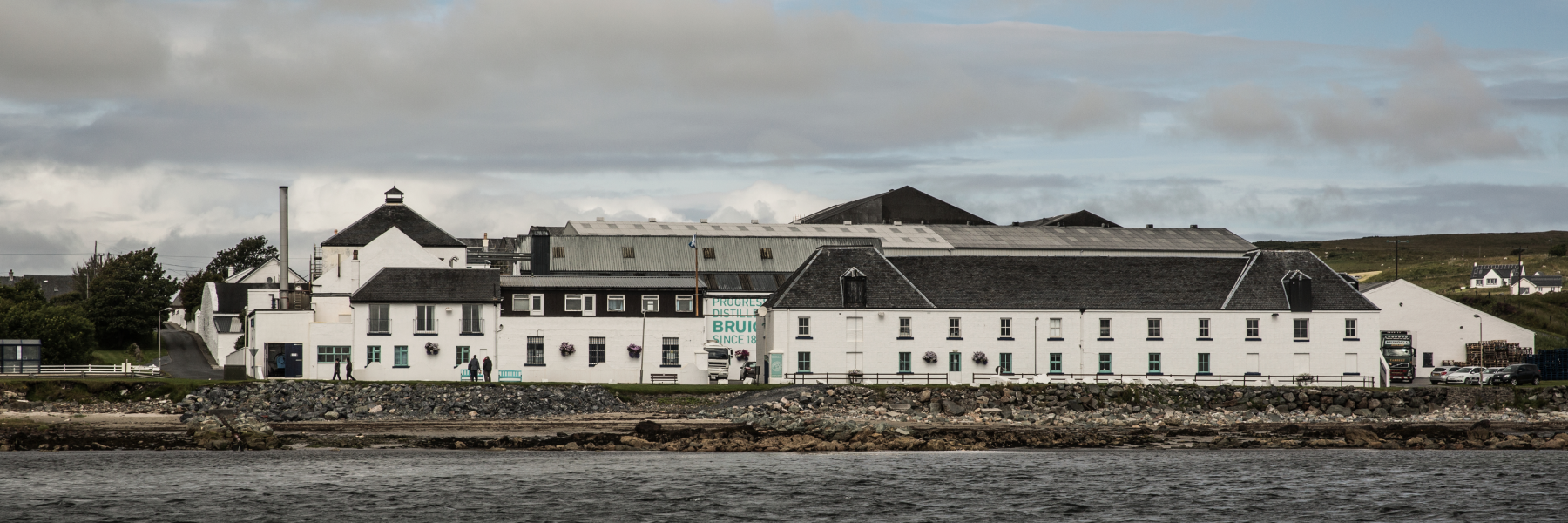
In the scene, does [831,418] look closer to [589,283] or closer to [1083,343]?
[1083,343]

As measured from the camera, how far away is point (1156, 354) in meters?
65.5

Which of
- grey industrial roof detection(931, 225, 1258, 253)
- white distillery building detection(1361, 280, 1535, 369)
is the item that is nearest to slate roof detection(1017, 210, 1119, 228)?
grey industrial roof detection(931, 225, 1258, 253)

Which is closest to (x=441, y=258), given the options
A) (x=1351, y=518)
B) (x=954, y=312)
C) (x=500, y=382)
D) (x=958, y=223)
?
(x=500, y=382)

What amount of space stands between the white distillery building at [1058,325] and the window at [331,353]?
2004 centimetres

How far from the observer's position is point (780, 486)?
36438 millimetres

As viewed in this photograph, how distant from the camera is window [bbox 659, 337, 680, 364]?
69438 millimetres

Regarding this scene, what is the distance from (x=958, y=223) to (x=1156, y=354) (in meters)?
47.8

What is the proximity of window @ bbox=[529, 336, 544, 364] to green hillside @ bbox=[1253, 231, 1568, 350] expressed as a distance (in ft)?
203

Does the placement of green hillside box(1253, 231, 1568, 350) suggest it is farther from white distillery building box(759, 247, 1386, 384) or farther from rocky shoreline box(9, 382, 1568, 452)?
rocky shoreline box(9, 382, 1568, 452)

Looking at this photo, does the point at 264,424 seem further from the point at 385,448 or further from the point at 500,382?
the point at 500,382

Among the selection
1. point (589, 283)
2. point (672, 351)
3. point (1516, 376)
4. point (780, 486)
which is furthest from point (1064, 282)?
point (780, 486)

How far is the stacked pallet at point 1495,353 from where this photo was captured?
78.2 metres

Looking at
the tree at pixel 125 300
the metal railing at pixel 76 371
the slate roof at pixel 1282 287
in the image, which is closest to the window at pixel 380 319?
the metal railing at pixel 76 371

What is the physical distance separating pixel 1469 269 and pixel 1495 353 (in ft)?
285
